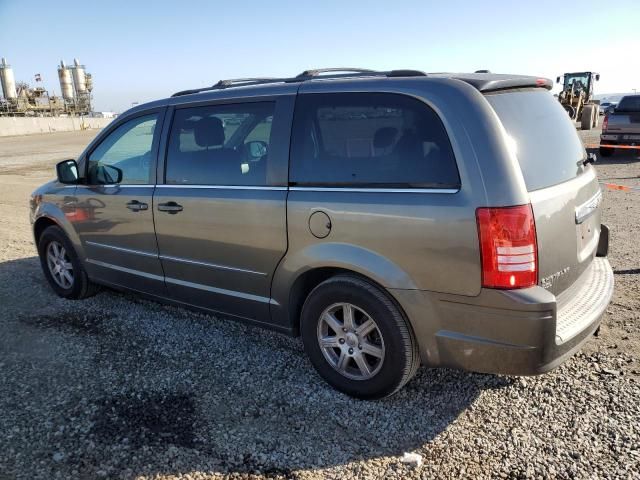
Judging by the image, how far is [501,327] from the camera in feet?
8.33

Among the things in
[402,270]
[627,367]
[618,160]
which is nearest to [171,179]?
[402,270]

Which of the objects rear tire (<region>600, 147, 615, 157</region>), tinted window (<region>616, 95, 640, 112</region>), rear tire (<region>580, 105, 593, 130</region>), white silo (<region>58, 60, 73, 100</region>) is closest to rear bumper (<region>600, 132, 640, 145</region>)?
rear tire (<region>600, 147, 615, 157</region>)

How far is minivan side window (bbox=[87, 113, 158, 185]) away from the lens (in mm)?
4062

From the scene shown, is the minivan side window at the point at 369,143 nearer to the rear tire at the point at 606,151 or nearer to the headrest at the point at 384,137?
the headrest at the point at 384,137

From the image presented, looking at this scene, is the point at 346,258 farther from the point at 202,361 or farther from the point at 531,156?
the point at 202,361

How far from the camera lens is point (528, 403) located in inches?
119

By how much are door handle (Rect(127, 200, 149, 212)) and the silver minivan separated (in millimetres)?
13

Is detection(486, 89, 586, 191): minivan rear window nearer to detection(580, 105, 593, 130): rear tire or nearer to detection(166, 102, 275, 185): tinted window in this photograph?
detection(166, 102, 275, 185): tinted window

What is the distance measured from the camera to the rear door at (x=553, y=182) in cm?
260

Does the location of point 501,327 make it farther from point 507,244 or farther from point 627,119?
point 627,119

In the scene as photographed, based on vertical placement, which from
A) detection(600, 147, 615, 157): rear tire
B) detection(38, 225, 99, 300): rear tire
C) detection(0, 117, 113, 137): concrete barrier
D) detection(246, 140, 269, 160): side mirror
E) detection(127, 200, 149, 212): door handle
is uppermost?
detection(0, 117, 113, 137): concrete barrier

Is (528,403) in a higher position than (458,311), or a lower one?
lower

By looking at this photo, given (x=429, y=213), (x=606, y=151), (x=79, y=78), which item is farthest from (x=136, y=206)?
(x=79, y=78)

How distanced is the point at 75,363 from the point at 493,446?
2819 mm
